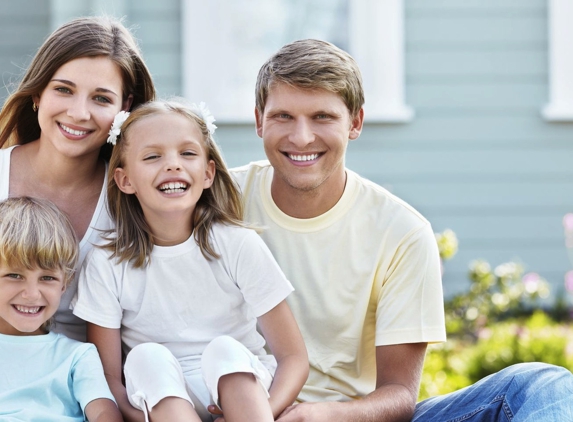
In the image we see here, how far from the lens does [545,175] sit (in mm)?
5922

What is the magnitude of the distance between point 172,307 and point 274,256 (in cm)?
39

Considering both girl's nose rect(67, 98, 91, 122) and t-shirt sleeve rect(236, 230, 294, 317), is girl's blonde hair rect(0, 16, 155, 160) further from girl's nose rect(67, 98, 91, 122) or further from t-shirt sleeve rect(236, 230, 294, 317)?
t-shirt sleeve rect(236, 230, 294, 317)

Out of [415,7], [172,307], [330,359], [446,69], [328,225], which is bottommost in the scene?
[330,359]

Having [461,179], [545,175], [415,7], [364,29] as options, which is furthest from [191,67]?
[545,175]

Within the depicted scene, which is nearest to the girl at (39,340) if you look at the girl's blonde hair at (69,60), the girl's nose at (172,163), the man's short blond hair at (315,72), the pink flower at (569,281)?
the girl's nose at (172,163)

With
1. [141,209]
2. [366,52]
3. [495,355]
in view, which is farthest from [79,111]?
[366,52]

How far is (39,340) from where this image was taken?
254cm

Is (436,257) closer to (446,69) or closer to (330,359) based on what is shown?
(330,359)

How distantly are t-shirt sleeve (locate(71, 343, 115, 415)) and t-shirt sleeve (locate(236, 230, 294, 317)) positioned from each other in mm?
476

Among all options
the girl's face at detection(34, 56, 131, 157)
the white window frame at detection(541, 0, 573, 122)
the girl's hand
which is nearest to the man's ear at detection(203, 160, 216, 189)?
the girl's face at detection(34, 56, 131, 157)

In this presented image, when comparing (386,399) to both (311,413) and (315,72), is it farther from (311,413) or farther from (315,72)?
(315,72)

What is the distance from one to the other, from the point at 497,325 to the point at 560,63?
6.09 feet

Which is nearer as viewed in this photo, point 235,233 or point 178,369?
point 178,369

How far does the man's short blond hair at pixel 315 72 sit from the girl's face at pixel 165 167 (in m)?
0.31
